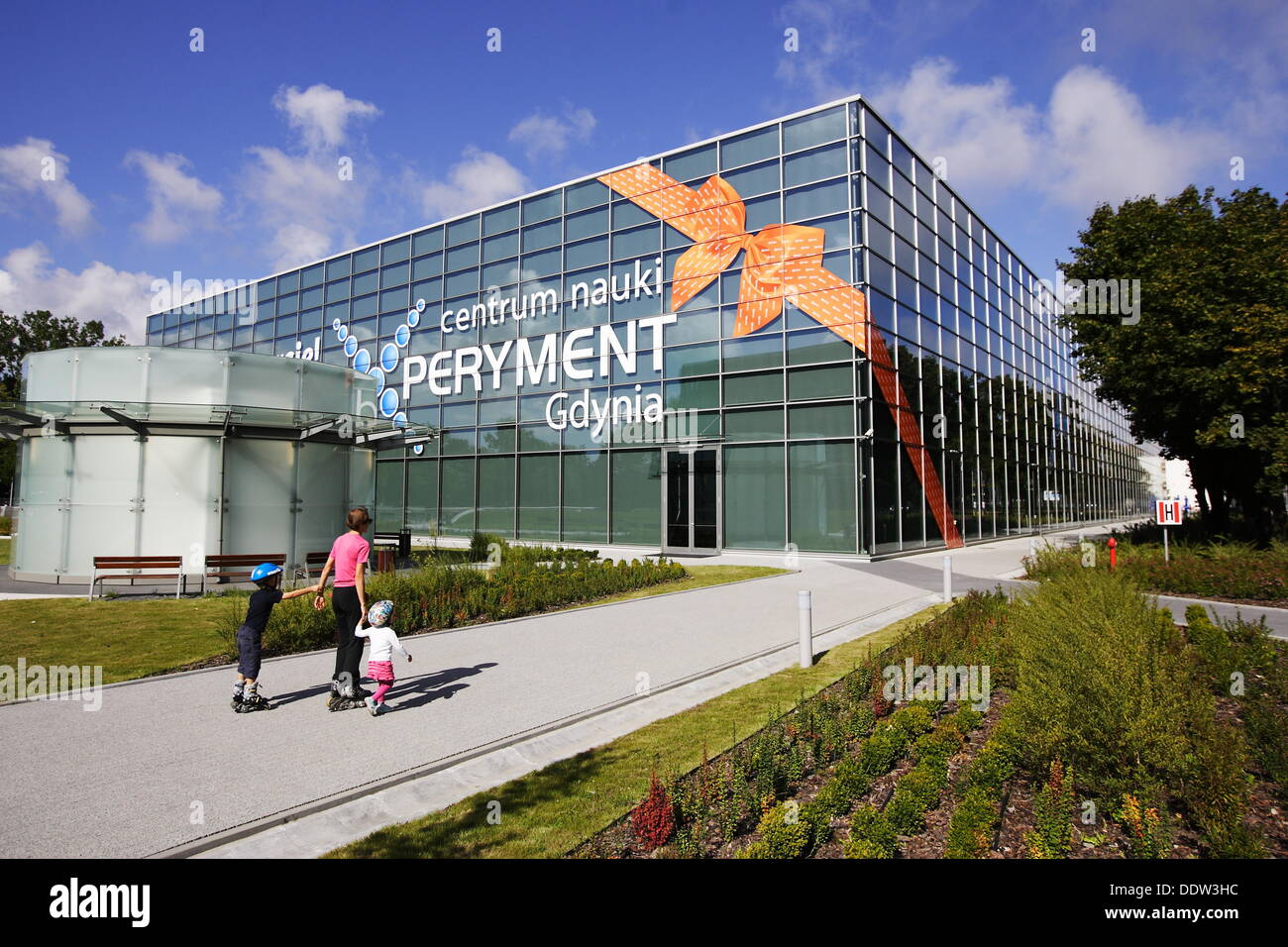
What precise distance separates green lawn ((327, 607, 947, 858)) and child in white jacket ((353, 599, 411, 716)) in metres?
2.22

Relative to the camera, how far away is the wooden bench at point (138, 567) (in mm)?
14086

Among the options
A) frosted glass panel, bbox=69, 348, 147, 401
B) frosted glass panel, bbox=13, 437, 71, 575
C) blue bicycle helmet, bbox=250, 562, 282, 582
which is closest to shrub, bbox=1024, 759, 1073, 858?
blue bicycle helmet, bbox=250, 562, 282, 582

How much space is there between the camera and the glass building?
25.0 metres

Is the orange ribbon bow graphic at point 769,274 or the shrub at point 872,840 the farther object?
the orange ribbon bow graphic at point 769,274

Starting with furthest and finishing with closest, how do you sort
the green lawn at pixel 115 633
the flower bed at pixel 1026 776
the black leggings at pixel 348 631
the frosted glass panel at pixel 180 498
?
the frosted glass panel at pixel 180 498, the green lawn at pixel 115 633, the black leggings at pixel 348 631, the flower bed at pixel 1026 776

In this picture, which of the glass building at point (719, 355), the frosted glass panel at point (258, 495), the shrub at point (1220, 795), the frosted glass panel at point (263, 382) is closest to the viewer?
the shrub at point (1220, 795)

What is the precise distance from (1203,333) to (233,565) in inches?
1032

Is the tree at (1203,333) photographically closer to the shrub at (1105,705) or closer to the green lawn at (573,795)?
the shrub at (1105,705)

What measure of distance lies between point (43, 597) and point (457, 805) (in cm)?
1385

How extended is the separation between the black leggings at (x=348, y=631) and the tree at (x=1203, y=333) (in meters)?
20.8

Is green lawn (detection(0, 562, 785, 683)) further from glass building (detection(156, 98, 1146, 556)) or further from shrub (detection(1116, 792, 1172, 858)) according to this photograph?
glass building (detection(156, 98, 1146, 556))

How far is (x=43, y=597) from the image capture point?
1384cm

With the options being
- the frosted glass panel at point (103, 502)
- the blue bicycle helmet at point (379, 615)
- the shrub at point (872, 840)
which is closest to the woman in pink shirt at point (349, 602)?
the blue bicycle helmet at point (379, 615)

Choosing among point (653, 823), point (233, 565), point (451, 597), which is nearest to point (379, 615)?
point (653, 823)
